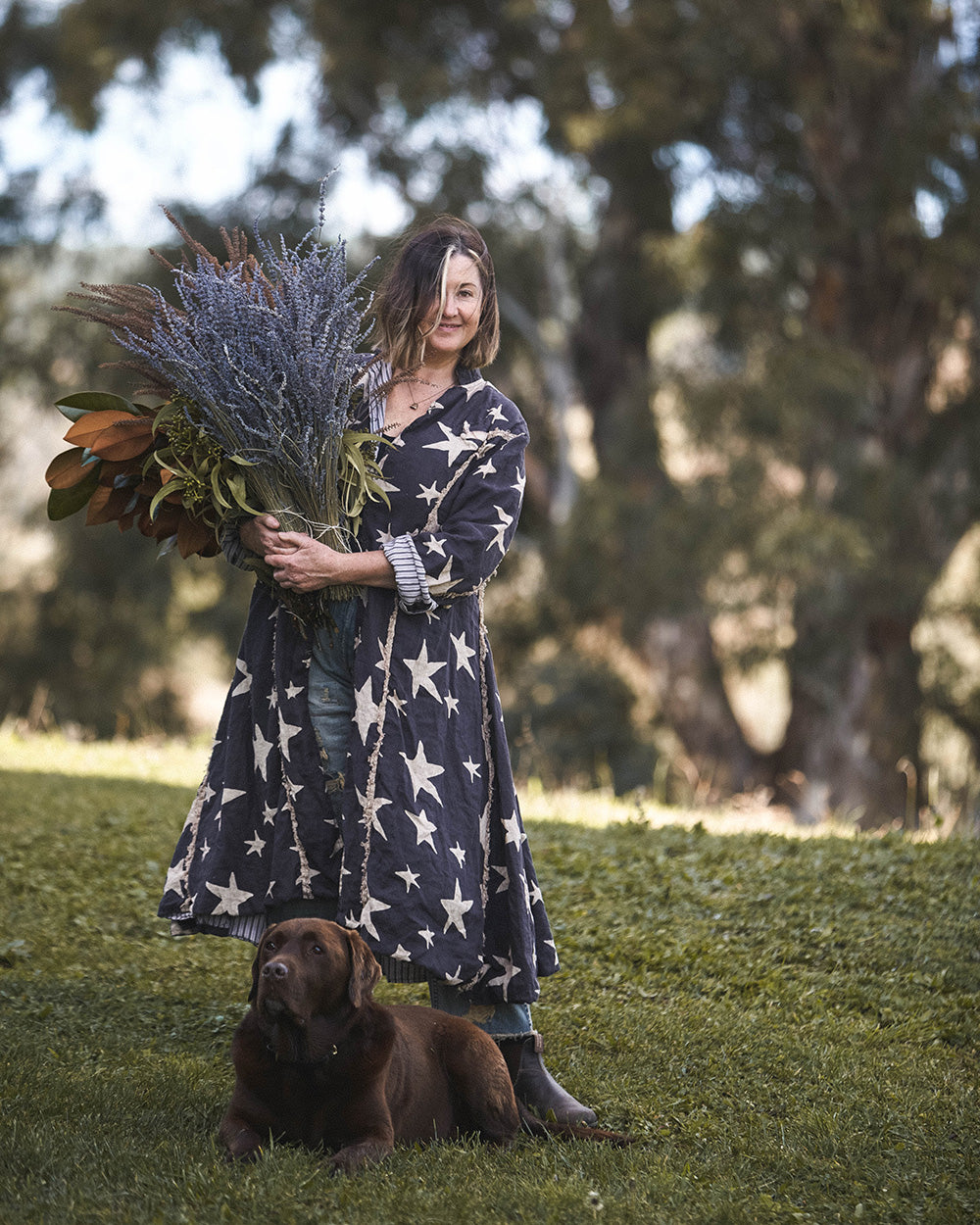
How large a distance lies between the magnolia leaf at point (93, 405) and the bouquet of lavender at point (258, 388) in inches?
0.4

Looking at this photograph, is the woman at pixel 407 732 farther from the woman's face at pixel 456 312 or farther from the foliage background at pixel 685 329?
the foliage background at pixel 685 329

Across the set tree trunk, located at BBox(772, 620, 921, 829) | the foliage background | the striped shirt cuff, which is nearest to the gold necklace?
the striped shirt cuff

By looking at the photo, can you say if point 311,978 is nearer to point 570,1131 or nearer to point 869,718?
point 570,1131

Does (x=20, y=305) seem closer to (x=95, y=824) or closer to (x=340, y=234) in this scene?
(x=95, y=824)

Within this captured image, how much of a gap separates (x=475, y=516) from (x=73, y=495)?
109 cm

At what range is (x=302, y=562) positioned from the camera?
3.27m

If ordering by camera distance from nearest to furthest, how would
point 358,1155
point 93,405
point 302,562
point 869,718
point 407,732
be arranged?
point 358,1155 < point 302,562 < point 407,732 < point 93,405 < point 869,718

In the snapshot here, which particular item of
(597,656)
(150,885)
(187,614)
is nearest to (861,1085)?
(150,885)

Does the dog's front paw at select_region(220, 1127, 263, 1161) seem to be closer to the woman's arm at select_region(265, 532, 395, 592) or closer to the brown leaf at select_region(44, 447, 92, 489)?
the woman's arm at select_region(265, 532, 395, 592)

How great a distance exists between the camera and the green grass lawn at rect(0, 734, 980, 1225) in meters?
2.86

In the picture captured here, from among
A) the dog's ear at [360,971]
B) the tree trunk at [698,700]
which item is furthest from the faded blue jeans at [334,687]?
the tree trunk at [698,700]

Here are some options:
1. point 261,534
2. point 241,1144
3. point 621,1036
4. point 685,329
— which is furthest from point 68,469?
point 685,329

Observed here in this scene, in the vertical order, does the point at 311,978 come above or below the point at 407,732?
below

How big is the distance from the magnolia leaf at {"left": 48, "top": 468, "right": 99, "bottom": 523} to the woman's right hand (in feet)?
1.60
